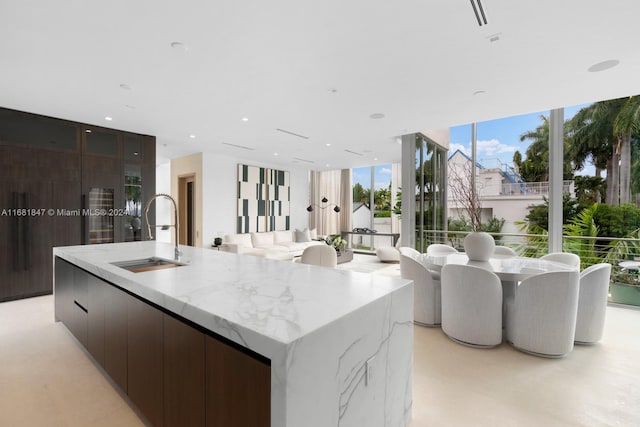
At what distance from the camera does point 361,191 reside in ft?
32.7

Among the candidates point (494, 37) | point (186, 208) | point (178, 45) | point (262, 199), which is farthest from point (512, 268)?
point (186, 208)

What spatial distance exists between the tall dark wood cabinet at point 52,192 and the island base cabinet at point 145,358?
3.88 metres

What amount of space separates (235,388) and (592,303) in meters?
3.25

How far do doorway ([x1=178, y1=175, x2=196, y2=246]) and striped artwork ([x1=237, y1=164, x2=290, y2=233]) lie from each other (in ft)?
4.08

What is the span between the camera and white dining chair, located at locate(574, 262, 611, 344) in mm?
2727

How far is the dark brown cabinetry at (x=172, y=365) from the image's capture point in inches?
39.9

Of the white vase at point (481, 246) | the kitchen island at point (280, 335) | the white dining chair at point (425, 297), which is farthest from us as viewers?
the white vase at point (481, 246)

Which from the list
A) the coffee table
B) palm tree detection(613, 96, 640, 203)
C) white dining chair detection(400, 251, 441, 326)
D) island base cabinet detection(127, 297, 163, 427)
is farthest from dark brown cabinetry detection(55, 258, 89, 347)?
palm tree detection(613, 96, 640, 203)

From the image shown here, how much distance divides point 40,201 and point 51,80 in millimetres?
2005

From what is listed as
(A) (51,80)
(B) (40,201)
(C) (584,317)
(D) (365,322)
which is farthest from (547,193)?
(B) (40,201)

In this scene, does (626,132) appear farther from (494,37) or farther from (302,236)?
(302,236)

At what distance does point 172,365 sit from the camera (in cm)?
135

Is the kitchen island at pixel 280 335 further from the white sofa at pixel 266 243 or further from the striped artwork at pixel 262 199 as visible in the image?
the striped artwork at pixel 262 199

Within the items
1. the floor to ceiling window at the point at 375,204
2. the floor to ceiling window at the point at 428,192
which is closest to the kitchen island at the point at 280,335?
the floor to ceiling window at the point at 428,192
